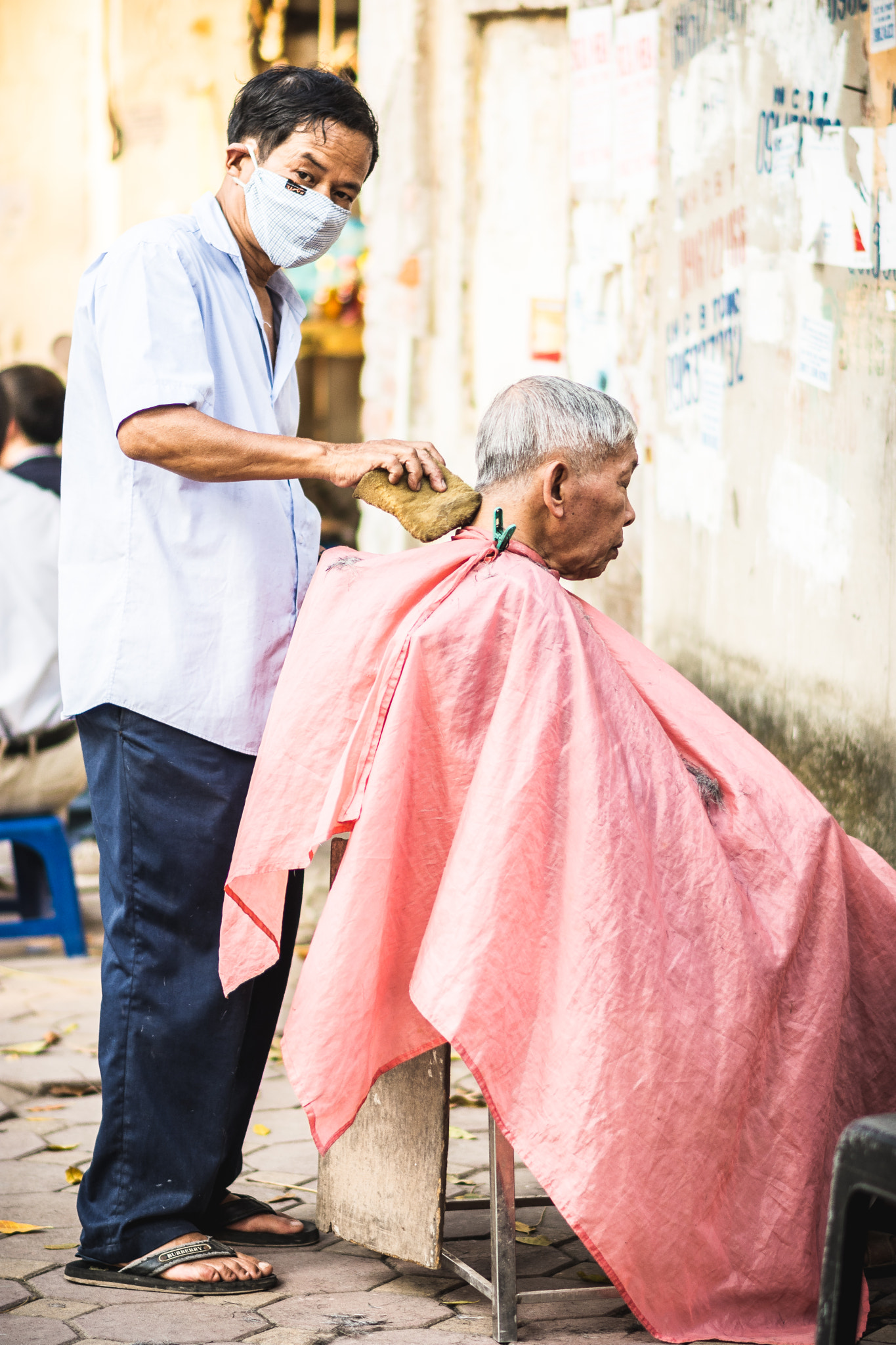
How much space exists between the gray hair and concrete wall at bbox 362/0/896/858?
91 centimetres

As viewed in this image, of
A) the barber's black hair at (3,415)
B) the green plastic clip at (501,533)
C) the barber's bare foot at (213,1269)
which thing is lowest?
the barber's bare foot at (213,1269)

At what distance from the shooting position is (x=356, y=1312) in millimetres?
2463

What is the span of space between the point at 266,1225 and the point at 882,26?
8.40 ft

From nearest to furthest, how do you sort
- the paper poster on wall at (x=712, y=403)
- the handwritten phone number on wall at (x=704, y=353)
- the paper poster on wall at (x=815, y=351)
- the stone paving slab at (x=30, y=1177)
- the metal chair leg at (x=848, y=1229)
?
the metal chair leg at (x=848, y=1229), the stone paving slab at (x=30, y=1177), the paper poster on wall at (x=815, y=351), the handwritten phone number on wall at (x=704, y=353), the paper poster on wall at (x=712, y=403)

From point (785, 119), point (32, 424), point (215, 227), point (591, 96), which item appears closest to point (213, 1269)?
point (215, 227)

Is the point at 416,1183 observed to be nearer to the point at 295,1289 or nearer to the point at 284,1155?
the point at 295,1289

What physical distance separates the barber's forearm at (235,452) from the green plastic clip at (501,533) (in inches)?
5.2

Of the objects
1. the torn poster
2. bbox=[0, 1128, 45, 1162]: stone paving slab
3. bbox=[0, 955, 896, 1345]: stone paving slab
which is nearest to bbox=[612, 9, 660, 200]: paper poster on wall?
the torn poster

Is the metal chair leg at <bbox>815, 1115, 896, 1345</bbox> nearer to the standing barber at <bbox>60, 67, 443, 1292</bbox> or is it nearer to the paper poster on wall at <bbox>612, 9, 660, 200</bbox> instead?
the standing barber at <bbox>60, 67, 443, 1292</bbox>

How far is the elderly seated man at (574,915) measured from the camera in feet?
7.29

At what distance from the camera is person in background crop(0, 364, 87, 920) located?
489 centimetres

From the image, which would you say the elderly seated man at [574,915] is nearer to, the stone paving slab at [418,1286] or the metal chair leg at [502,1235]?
the metal chair leg at [502,1235]

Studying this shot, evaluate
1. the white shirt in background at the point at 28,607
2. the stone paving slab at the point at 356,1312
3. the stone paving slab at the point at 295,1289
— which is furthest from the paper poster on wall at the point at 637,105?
the stone paving slab at the point at 356,1312

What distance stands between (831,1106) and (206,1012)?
3.24 feet
